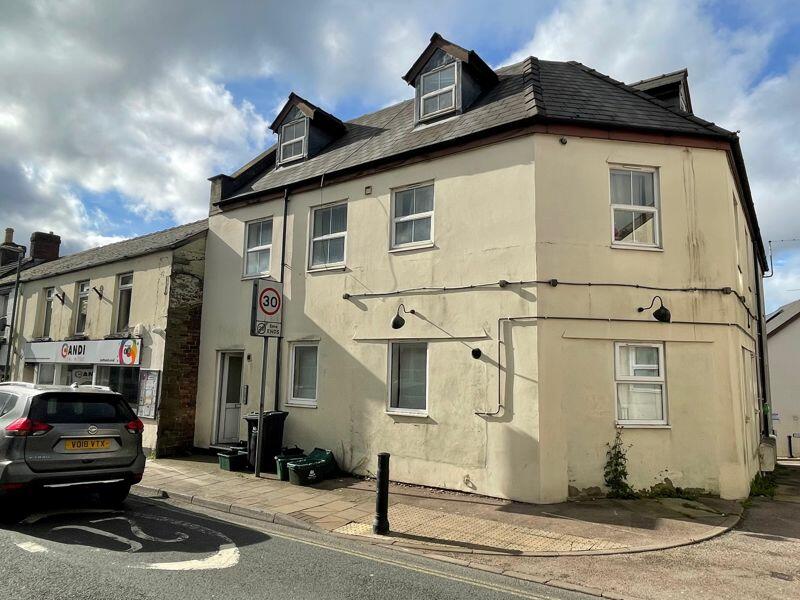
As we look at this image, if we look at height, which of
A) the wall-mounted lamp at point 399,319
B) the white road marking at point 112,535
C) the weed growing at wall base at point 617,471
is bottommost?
the white road marking at point 112,535

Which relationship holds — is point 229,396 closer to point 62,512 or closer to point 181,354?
point 181,354

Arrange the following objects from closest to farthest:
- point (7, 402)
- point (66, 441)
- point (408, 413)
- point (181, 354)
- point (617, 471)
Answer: point (66, 441) < point (7, 402) < point (617, 471) < point (408, 413) < point (181, 354)

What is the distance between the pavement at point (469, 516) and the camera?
6461mm

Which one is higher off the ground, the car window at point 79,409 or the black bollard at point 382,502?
the car window at point 79,409

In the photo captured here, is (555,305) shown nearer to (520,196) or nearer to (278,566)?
(520,196)

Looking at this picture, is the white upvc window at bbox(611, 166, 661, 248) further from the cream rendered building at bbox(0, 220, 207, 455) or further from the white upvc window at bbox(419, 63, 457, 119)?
the cream rendered building at bbox(0, 220, 207, 455)

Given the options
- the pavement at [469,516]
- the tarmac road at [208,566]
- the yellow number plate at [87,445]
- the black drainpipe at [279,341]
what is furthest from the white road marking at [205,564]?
the black drainpipe at [279,341]

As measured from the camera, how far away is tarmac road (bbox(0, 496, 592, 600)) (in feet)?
15.8

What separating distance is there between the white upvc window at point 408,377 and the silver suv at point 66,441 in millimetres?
4515

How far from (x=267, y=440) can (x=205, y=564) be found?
551 centimetres

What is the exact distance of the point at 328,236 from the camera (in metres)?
11.9

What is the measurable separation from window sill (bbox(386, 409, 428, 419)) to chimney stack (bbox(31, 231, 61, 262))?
74.6ft

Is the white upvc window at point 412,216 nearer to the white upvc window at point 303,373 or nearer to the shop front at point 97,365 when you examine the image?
the white upvc window at point 303,373

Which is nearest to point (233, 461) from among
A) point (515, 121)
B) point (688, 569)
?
point (688, 569)
